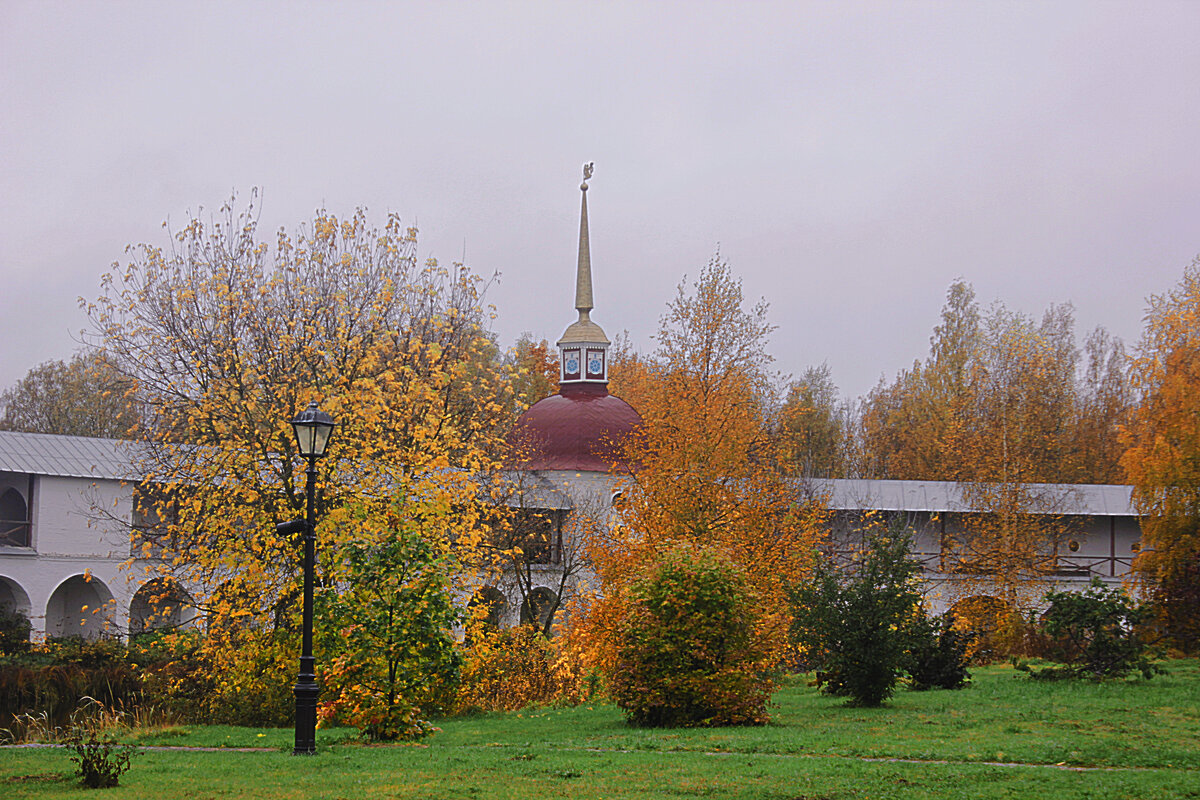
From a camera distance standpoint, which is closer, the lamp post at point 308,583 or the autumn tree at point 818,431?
the lamp post at point 308,583

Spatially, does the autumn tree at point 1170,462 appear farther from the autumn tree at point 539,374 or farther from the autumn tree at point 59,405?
the autumn tree at point 59,405

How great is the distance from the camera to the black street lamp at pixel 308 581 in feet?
41.4

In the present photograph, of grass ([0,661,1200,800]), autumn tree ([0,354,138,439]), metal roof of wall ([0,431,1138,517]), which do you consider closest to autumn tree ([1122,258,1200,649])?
metal roof of wall ([0,431,1138,517])

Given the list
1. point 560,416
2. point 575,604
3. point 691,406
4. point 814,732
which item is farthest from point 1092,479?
point 814,732

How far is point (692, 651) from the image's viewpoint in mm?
15695

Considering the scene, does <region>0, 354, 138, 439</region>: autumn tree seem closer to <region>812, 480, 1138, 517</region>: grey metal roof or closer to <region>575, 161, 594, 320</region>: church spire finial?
<region>575, 161, 594, 320</region>: church spire finial

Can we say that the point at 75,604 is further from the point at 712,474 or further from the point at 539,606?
the point at 712,474

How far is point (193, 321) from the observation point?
21.8 meters

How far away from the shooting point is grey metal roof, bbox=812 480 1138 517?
39031mm

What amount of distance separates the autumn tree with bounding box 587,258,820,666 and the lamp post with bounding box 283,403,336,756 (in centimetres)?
651

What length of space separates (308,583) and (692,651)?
5.52 m

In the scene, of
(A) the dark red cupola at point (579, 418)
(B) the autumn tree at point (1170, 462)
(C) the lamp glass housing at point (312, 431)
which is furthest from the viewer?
(A) the dark red cupola at point (579, 418)

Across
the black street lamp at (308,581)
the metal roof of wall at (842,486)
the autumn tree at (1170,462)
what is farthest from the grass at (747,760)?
the metal roof of wall at (842,486)

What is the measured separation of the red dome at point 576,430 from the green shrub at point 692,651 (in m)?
19.2
